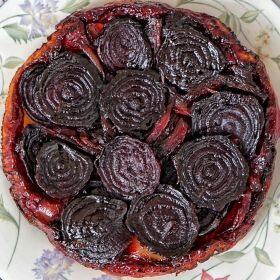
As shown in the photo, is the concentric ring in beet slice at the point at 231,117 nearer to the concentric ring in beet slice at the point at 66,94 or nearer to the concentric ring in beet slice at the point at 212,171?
the concentric ring in beet slice at the point at 212,171

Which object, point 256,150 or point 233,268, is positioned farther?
point 233,268

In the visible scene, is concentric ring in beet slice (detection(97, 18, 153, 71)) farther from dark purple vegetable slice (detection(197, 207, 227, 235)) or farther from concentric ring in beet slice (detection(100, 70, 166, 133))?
dark purple vegetable slice (detection(197, 207, 227, 235))

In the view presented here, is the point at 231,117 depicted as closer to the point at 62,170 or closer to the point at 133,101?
the point at 133,101

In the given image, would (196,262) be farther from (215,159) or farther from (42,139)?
(42,139)

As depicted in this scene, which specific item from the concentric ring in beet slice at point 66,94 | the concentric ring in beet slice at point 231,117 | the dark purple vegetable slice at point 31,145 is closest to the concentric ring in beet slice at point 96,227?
the dark purple vegetable slice at point 31,145

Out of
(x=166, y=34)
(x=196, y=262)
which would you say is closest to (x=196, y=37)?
(x=166, y=34)

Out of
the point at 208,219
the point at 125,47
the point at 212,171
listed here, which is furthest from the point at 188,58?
the point at 208,219
